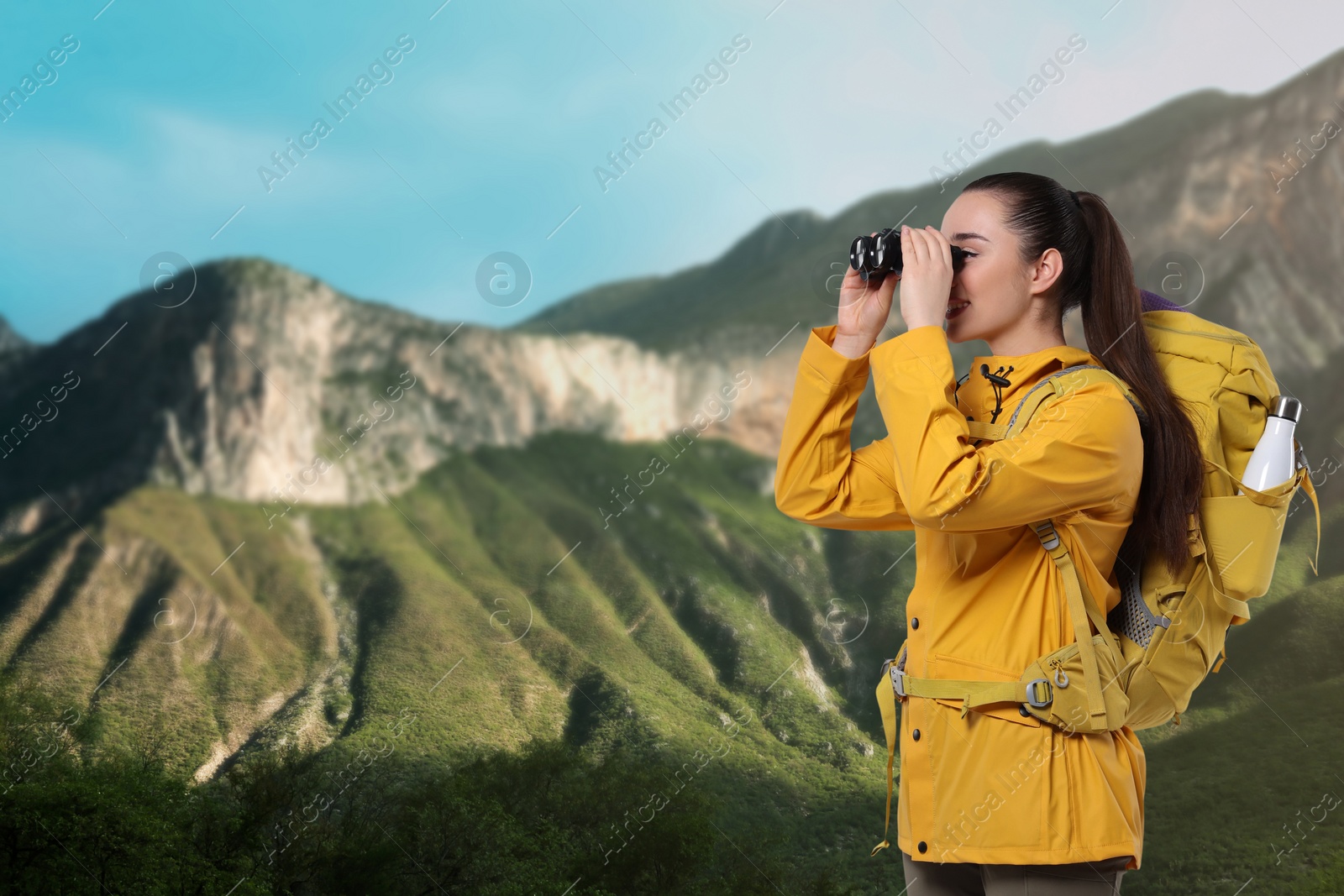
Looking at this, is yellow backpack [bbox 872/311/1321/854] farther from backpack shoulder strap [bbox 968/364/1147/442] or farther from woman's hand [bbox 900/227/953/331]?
woman's hand [bbox 900/227/953/331]

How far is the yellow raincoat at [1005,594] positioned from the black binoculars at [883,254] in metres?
0.18

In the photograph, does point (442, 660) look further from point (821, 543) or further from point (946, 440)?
point (946, 440)

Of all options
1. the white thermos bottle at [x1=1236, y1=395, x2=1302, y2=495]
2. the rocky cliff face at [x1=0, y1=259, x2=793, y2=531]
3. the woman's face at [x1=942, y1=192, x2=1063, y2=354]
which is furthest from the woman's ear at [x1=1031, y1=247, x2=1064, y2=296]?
the rocky cliff face at [x1=0, y1=259, x2=793, y2=531]

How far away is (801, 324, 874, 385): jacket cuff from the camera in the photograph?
5.60ft

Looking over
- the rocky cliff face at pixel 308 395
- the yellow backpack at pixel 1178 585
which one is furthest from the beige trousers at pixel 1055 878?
the rocky cliff face at pixel 308 395

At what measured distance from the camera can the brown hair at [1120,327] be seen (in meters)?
1.51

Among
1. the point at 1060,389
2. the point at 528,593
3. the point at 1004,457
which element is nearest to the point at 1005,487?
the point at 1004,457

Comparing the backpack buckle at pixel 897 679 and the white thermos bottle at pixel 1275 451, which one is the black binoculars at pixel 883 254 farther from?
the backpack buckle at pixel 897 679

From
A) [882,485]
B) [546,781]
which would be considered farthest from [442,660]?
[882,485]

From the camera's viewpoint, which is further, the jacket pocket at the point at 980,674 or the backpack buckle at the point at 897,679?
the backpack buckle at the point at 897,679

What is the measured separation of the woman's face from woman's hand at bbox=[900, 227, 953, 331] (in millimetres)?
75

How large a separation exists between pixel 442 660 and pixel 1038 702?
10782mm

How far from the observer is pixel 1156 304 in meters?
1.75

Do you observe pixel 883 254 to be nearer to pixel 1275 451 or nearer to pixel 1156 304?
pixel 1156 304
